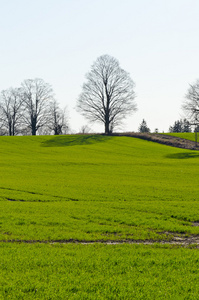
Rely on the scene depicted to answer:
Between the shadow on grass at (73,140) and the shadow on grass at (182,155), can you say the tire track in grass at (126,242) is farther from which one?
the shadow on grass at (73,140)

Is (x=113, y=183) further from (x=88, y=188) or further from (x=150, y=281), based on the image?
(x=150, y=281)

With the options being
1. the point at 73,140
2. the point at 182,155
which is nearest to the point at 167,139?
the point at 182,155

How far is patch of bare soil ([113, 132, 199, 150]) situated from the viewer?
71.1 metres

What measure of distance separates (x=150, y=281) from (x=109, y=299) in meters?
1.48

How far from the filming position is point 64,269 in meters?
9.06

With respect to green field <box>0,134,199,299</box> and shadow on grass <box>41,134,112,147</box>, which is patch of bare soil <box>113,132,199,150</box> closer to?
shadow on grass <box>41,134,112,147</box>

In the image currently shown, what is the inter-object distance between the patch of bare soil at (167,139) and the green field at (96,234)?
122ft

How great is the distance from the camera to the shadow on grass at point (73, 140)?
69875 millimetres

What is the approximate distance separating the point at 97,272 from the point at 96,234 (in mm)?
4463

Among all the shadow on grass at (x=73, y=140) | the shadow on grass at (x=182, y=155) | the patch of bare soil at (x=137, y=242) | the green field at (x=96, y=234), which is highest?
the shadow on grass at (x=73, y=140)

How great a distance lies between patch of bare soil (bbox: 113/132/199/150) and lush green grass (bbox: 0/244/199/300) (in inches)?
2431

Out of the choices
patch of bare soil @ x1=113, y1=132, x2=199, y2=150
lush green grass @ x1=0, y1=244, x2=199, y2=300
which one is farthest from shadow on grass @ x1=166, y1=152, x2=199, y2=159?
lush green grass @ x1=0, y1=244, x2=199, y2=300

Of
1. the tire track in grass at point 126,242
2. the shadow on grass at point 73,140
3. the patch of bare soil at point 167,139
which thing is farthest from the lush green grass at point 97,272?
the patch of bare soil at point 167,139

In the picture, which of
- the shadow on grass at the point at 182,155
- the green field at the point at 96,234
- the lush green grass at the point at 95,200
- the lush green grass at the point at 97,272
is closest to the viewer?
the lush green grass at the point at 97,272
